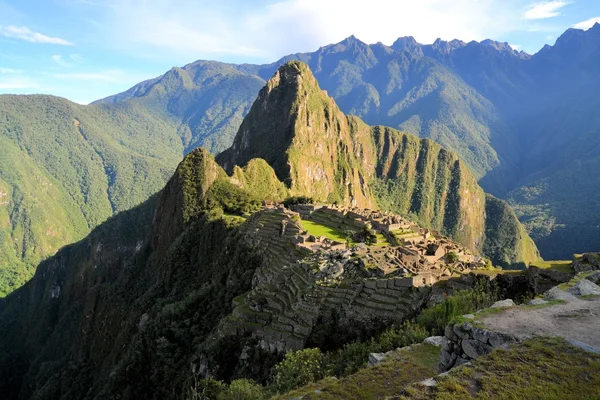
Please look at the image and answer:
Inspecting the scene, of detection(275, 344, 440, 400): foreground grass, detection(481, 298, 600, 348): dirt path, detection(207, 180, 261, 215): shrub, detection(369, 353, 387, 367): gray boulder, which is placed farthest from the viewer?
detection(207, 180, 261, 215): shrub

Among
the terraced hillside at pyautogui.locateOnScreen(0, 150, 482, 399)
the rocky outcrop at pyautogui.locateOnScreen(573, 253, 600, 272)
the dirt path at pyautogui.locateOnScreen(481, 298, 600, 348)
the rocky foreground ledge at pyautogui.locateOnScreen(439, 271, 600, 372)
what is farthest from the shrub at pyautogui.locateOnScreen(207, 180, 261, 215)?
the dirt path at pyautogui.locateOnScreen(481, 298, 600, 348)

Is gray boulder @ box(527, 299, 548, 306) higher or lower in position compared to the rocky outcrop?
lower

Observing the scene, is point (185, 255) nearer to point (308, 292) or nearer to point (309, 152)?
point (308, 292)

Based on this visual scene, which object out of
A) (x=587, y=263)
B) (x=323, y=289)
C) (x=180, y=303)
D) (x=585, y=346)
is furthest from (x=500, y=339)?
(x=180, y=303)

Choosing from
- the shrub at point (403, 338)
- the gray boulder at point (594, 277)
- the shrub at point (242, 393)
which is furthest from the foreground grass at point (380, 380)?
the gray boulder at point (594, 277)

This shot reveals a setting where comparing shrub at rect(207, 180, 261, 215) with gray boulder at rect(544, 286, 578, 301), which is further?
shrub at rect(207, 180, 261, 215)

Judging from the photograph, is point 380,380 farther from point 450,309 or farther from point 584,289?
point 584,289

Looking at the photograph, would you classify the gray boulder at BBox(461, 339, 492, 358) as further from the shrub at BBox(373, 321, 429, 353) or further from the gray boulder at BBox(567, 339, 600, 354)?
the shrub at BBox(373, 321, 429, 353)

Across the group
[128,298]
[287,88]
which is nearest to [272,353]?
[128,298]
